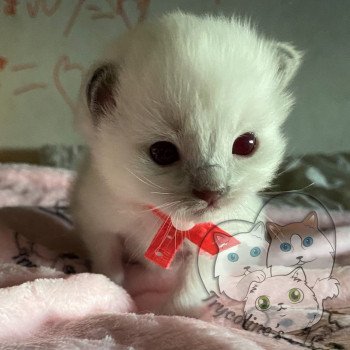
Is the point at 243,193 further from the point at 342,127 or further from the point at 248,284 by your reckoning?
the point at 342,127

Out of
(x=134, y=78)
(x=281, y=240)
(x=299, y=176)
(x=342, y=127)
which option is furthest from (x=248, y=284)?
(x=342, y=127)

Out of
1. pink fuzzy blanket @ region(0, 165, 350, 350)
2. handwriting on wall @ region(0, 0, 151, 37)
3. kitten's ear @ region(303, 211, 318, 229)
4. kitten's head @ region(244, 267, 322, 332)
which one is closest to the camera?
pink fuzzy blanket @ region(0, 165, 350, 350)

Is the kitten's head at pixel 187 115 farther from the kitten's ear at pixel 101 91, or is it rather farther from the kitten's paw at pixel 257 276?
the kitten's paw at pixel 257 276

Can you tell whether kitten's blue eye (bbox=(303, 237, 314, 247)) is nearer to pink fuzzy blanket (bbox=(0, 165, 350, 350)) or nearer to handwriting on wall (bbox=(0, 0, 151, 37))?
pink fuzzy blanket (bbox=(0, 165, 350, 350))

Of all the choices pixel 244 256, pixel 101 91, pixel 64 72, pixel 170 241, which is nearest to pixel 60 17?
pixel 64 72

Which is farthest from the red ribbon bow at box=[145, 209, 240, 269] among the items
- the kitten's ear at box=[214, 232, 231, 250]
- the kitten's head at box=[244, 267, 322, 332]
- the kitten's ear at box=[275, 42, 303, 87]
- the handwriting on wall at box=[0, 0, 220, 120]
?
the handwriting on wall at box=[0, 0, 220, 120]

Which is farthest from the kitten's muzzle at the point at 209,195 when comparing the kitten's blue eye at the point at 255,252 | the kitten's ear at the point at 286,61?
the kitten's ear at the point at 286,61
